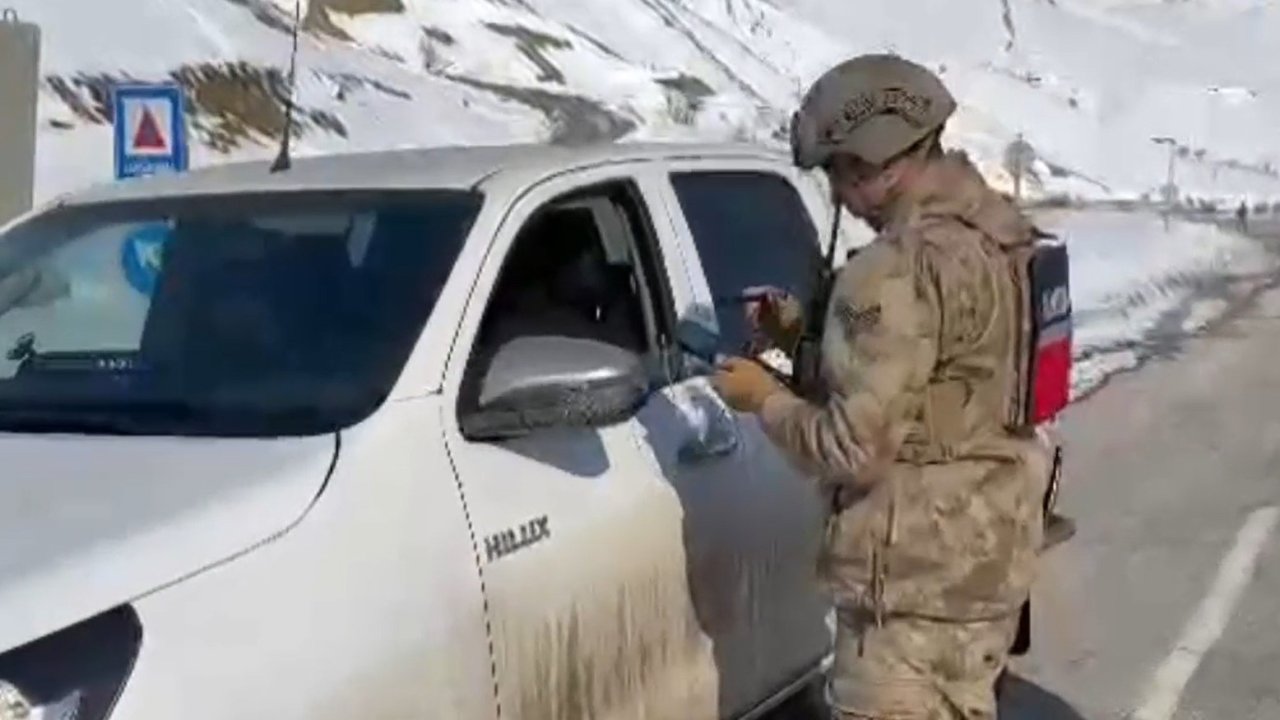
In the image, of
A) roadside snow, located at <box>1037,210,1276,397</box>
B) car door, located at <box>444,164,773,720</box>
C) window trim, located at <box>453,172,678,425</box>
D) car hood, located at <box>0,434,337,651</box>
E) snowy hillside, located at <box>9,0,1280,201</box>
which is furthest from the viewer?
snowy hillside, located at <box>9,0,1280,201</box>

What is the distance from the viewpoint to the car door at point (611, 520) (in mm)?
4102

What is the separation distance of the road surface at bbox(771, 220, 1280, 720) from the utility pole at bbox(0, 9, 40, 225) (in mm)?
5773

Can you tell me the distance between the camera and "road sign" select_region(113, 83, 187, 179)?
11.4 m

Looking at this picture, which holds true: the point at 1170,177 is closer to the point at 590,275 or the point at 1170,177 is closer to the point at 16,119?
the point at 16,119

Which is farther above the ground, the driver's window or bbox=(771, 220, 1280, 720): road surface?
the driver's window

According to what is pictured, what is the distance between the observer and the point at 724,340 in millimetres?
5293

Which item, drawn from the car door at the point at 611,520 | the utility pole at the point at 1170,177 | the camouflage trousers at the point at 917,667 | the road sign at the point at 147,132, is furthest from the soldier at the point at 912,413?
the utility pole at the point at 1170,177

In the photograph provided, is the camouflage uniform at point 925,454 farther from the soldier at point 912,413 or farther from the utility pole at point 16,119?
the utility pole at point 16,119

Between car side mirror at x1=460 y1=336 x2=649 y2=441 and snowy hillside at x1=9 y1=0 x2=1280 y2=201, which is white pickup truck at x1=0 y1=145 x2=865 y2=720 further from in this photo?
snowy hillside at x1=9 y1=0 x2=1280 y2=201

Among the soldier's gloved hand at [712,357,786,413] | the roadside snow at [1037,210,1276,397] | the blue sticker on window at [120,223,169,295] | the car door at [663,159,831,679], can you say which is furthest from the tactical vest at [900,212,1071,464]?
the roadside snow at [1037,210,1276,397]

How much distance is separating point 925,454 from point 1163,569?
17.7 feet

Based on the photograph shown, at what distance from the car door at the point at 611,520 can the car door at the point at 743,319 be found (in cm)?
11

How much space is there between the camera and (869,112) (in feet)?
12.6

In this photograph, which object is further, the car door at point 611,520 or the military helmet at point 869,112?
the car door at point 611,520
